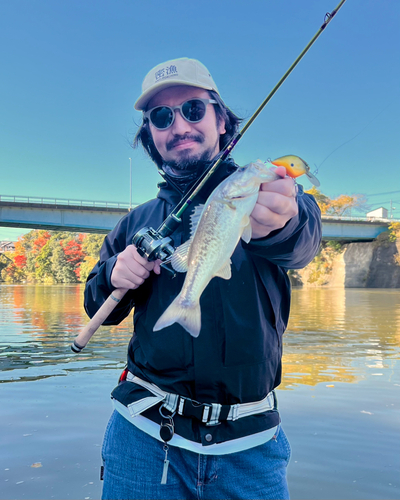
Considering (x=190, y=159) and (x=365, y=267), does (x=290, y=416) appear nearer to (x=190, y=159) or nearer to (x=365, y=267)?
(x=190, y=159)

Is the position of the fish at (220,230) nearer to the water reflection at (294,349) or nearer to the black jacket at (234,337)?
the black jacket at (234,337)

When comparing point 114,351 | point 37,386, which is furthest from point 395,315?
point 37,386

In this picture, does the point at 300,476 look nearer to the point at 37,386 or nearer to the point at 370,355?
the point at 37,386

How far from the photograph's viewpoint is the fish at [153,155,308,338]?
206cm

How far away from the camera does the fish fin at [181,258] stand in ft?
7.49

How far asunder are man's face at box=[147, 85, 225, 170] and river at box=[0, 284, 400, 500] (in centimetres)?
321

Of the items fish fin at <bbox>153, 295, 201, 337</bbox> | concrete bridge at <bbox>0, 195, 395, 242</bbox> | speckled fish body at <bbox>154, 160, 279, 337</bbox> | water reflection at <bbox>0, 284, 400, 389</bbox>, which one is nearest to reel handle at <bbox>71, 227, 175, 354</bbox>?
speckled fish body at <bbox>154, 160, 279, 337</bbox>

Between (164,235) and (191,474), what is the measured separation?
1402mm

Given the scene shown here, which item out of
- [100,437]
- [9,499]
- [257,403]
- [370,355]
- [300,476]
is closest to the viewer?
[257,403]

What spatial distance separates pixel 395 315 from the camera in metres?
20.1

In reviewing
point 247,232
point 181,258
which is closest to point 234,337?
point 181,258

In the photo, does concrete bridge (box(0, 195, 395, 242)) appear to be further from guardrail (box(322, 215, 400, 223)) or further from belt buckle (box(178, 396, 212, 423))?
belt buckle (box(178, 396, 212, 423))

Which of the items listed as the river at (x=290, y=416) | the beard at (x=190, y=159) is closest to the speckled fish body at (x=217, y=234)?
the beard at (x=190, y=159)

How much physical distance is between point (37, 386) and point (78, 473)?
12.1 feet
